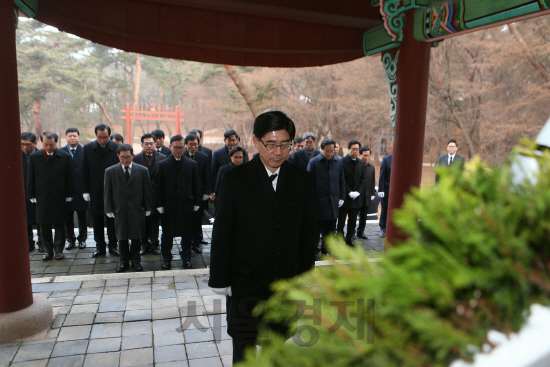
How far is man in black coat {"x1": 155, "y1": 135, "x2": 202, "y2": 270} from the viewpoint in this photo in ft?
17.4

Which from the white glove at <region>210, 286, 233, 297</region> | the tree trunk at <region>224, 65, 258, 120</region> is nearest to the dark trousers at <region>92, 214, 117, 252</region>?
the white glove at <region>210, 286, 233, 297</region>

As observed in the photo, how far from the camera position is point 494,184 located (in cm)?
61

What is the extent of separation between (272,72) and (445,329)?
19505 millimetres

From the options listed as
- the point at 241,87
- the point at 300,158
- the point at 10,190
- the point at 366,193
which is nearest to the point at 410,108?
the point at 300,158

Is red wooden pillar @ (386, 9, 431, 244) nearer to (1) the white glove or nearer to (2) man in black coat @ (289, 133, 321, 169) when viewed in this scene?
(1) the white glove

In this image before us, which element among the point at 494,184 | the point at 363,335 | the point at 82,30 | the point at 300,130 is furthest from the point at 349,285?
the point at 300,130

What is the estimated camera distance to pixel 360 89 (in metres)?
18.4

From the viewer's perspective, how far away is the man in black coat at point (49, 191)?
5.48 meters

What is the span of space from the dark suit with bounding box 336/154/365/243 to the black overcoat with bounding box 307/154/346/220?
66 centimetres

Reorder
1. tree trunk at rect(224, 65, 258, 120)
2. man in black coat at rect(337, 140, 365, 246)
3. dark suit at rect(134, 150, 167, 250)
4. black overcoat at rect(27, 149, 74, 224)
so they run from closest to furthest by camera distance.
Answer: black overcoat at rect(27, 149, 74, 224) < dark suit at rect(134, 150, 167, 250) < man in black coat at rect(337, 140, 365, 246) < tree trunk at rect(224, 65, 258, 120)

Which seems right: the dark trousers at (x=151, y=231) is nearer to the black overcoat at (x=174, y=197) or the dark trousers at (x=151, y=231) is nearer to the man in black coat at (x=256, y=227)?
the black overcoat at (x=174, y=197)

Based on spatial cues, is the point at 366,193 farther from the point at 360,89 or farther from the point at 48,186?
the point at 360,89

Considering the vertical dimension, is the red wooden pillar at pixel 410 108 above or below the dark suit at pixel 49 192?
above

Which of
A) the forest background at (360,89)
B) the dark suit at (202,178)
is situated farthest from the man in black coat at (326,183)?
the forest background at (360,89)
